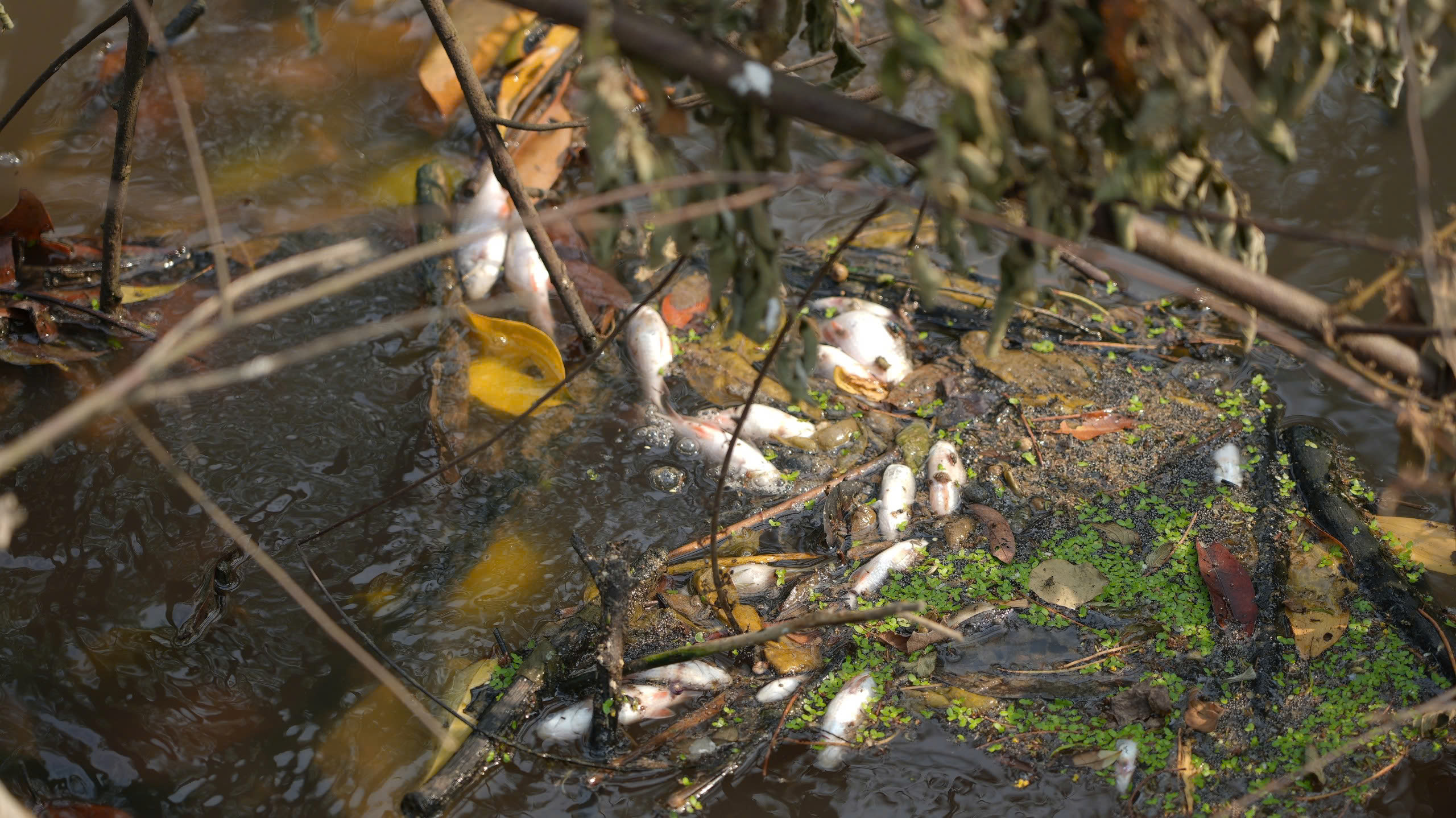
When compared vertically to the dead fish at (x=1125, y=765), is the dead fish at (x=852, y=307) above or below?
above

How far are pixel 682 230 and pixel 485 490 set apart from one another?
1649mm

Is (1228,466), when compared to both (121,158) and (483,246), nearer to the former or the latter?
(483,246)

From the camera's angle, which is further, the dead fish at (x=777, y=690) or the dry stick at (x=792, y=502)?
the dry stick at (x=792, y=502)

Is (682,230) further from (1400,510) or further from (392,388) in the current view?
(1400,510)

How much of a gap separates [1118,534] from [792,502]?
0.96 metres

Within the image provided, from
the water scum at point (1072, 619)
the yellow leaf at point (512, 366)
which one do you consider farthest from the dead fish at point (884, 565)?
the yellow leaf at point (512, 366)

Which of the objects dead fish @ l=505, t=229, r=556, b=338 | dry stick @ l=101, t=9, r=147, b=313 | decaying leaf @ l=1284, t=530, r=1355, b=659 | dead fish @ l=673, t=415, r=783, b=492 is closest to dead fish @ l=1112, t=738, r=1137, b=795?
decaying leaf @ l=1284, t=530, r=1355, b=659

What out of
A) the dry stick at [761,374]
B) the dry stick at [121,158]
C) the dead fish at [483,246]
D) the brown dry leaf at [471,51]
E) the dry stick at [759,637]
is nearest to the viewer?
the dry stick at [761,374]

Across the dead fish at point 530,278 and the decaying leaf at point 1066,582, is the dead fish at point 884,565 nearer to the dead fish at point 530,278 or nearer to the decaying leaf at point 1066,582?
the decaying leaf at point 1066,582

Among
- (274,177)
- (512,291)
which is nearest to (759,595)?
(512,291)

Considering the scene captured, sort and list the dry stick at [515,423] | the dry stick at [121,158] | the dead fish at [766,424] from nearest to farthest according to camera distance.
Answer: the dry stick at [515,423] < the dry stick at [121,158] < the dead fish at [766,424]

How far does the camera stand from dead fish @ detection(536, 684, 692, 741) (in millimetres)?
2328

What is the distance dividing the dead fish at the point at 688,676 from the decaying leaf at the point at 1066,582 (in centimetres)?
91

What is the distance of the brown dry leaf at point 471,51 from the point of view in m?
4.22
